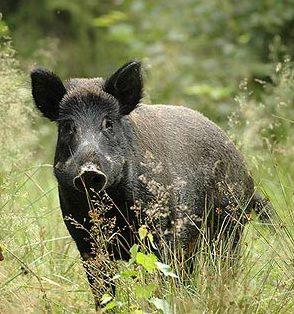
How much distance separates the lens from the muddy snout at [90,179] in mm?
5820

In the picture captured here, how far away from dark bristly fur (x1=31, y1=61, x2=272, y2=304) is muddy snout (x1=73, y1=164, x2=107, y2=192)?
0.01 metres

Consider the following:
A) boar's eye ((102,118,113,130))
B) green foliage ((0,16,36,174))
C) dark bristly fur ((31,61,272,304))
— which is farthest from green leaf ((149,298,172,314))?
green foliage ((0,16,36,174))

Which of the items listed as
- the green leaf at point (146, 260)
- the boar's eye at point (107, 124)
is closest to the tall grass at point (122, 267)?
the green leaf at point (146, 260)

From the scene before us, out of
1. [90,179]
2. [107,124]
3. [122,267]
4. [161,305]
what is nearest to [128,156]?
[107,124]

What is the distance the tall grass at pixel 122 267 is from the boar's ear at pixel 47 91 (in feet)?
1.75

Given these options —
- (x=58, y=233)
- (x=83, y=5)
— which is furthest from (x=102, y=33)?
(x=58, y=233)

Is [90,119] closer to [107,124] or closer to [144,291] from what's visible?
[107,124]

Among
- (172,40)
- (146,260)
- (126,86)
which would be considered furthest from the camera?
(172,40)

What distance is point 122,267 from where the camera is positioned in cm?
589

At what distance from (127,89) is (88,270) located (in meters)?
1.13

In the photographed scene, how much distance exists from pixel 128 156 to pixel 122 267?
2.56 feet

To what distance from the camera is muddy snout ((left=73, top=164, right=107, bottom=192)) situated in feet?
19.1

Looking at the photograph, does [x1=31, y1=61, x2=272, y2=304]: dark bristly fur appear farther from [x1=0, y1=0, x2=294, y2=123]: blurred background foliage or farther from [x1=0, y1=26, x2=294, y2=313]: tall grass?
[x1=0, y1=0, x2=294, y2=123]: blurred background foliage

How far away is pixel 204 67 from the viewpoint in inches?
595
